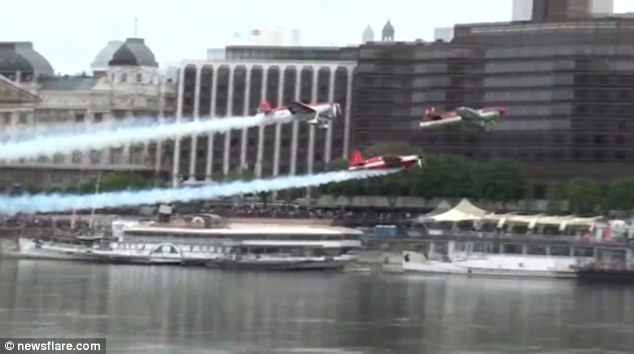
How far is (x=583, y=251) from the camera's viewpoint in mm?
131000

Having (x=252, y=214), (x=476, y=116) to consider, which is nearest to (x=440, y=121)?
(x=476, y=116)

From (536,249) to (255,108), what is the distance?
54.3 metres

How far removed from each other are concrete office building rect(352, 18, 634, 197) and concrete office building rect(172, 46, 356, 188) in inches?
324

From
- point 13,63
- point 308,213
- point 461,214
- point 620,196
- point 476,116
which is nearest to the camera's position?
point 476,116

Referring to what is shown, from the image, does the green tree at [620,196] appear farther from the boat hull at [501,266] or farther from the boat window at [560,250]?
the boat hull at [501,266]

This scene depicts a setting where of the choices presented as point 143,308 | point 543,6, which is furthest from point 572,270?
point 543,6

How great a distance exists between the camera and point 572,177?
164 metres

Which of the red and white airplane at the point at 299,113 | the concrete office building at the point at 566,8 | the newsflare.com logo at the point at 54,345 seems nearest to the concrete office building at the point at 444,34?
the concrete office building at the point at 566,8

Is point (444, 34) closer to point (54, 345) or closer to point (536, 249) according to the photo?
point (536, 249)

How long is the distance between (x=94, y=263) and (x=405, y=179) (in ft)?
116

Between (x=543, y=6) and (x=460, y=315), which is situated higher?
(x=543, y=6)

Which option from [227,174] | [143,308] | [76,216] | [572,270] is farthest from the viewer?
[227,174]

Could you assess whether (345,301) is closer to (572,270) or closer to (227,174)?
(572,270)

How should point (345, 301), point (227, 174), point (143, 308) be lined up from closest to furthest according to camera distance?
point (143, 308)
point (345, 301)
point (227, 174)
